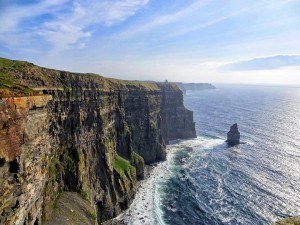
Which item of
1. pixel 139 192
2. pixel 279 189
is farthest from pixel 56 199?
pixel 279 189

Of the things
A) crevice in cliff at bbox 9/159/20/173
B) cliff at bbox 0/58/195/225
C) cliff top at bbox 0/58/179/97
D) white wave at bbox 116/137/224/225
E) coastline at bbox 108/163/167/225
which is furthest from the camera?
white wave at bbox 116/137/224/225

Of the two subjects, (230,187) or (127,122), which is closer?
(230,187)

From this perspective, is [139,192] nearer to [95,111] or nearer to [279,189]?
[95,111]

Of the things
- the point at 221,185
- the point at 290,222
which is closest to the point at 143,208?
the point at 221,185

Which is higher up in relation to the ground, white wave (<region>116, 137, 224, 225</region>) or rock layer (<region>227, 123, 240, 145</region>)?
rock layer (<region>227, 123, 240, 145</region>)

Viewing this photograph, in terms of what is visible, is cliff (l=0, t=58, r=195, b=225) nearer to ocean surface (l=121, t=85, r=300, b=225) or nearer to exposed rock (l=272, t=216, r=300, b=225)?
ocean surface (l=121, t=85, r=300, b=225)

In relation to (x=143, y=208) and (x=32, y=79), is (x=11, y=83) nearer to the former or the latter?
(x=32, y=79)

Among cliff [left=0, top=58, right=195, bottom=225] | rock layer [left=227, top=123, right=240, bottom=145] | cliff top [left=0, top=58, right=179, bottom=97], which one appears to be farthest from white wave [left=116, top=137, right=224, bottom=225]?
cliff top [left=0, top=58, right=179, bottom=97]

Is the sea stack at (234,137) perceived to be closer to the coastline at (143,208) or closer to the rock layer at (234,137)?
the rock layer at (234,137)
